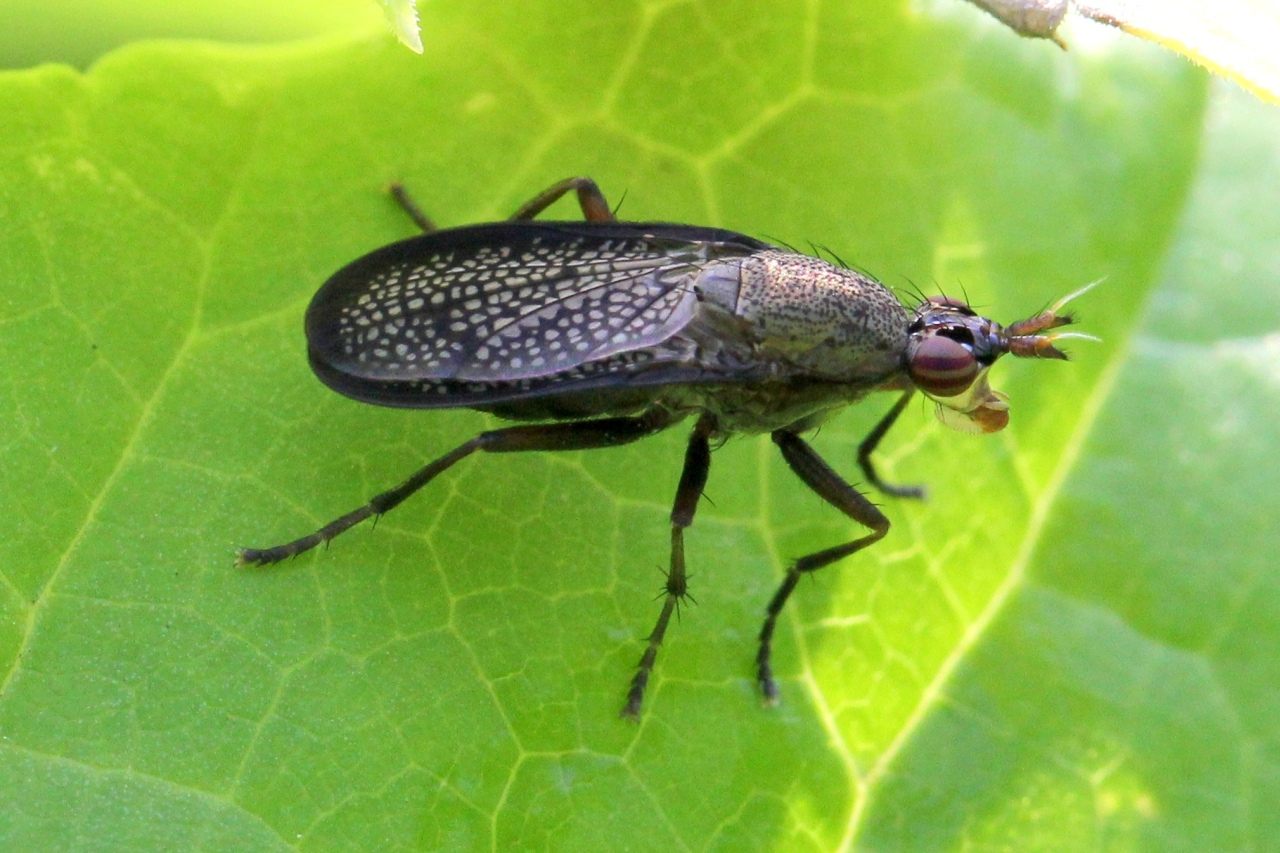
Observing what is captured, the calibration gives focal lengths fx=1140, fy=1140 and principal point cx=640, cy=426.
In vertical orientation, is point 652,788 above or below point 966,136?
below

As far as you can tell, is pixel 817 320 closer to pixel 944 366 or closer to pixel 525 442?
pixel 944 366

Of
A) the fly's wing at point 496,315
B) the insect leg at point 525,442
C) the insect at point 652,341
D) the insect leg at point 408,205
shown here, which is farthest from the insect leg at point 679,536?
the insect leg at point 408,205

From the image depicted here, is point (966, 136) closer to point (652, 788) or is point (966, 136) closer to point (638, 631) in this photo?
point (638, 631)

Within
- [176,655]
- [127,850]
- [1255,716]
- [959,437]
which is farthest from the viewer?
[959,437]

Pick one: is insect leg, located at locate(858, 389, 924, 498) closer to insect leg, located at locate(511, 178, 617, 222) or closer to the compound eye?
the compound eye

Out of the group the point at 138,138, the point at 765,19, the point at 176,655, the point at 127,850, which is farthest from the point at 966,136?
the point at 127,850

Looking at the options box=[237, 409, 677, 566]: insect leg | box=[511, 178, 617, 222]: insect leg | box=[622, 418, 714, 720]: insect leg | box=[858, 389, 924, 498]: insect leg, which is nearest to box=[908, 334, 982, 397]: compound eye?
box=[858, 389, 924, 498]: insect leg

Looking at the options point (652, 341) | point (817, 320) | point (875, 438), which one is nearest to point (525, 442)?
point (652, 341)
